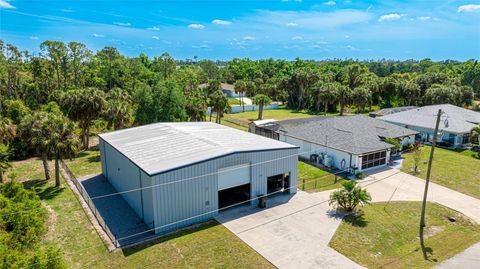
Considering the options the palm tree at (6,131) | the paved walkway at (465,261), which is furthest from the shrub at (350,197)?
the palm tree at (6,131)

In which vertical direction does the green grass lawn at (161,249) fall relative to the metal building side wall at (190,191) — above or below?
below

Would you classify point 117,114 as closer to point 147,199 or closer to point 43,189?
point 43,189

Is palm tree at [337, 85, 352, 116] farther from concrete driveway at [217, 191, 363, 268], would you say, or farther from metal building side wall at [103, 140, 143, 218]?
metal building side wall at [103, 140, 143, 218]

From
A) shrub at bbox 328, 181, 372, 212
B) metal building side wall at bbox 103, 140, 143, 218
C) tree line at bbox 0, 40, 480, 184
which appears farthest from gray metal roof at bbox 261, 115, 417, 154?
metal building side wall at bbox 103, 140, 143, 218

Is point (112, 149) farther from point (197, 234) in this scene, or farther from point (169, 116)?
point (169, 116)

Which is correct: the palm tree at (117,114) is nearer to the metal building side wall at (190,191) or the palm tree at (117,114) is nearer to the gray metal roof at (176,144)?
the gray metal roof at (176,144)

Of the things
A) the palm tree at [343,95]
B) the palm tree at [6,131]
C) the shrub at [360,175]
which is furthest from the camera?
the palm tree at [343,95]

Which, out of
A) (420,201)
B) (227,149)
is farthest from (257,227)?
(420,201)
